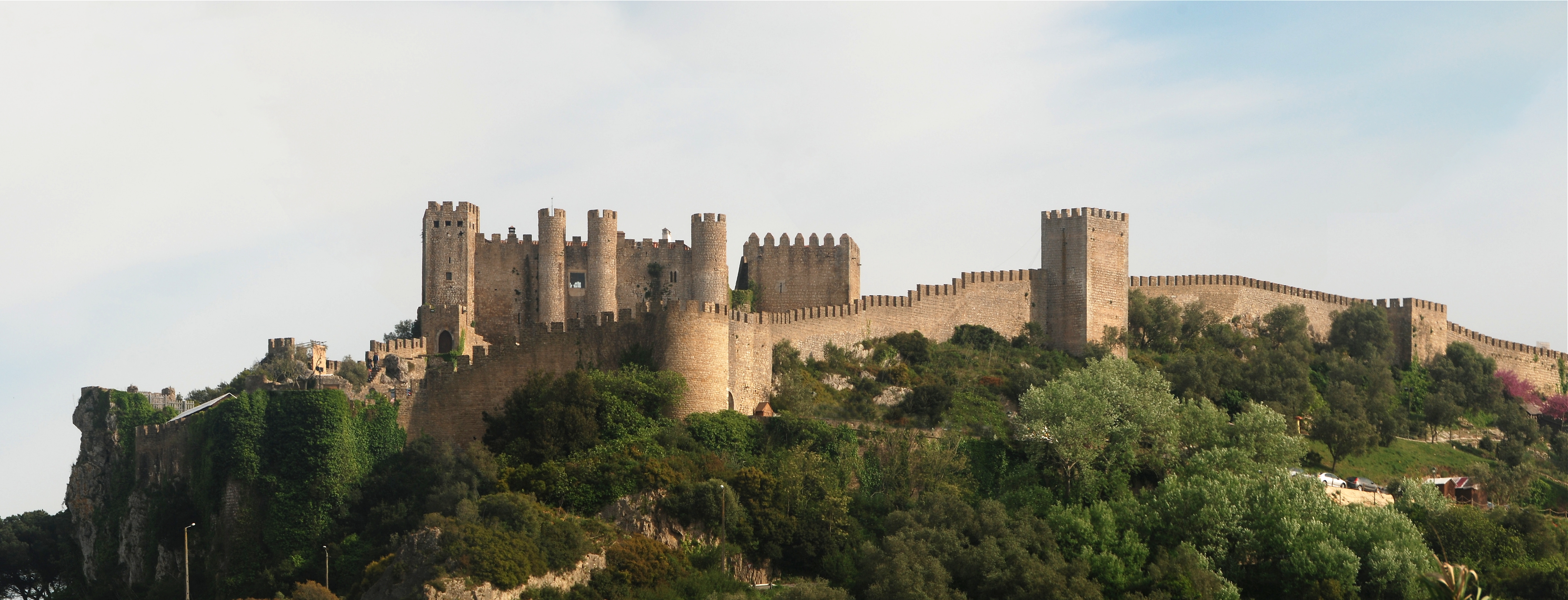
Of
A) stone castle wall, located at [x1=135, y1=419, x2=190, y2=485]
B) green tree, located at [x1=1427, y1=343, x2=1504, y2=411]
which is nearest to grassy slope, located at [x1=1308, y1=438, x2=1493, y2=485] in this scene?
green tree, located at [x1=1427, y1=343, x2=1504, y2=411]

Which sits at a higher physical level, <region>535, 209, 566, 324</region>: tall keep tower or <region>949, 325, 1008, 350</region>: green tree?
<region>535, 209, 566, 324</region>: tall keep tower

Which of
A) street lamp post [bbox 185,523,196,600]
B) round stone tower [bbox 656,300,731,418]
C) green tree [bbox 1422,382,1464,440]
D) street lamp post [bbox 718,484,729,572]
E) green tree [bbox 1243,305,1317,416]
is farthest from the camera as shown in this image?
green tree [bbox 1422,382,1464,440]

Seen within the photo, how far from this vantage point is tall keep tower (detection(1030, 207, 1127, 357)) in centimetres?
6253

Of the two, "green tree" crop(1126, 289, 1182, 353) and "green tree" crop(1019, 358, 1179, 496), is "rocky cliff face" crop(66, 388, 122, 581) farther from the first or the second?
"green tree" crop(1126, 289, 1182, 353)

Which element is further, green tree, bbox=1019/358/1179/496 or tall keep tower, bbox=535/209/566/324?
tall keep tower, bbox=535/209/566/324

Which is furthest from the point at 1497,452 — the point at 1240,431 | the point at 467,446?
the point at 467,446

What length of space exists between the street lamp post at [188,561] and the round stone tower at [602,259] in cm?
1610

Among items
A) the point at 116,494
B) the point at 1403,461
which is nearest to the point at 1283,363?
the point at 1403,461

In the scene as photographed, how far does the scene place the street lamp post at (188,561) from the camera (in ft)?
158

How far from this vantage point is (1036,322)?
63.2 metres

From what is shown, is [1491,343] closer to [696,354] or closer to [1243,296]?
[1243,296]

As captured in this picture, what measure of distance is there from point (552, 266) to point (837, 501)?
1798 cm

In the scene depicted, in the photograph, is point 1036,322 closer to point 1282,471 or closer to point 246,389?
point 1282,471

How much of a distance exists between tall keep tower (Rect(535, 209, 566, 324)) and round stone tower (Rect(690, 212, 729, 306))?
14.9 ft
